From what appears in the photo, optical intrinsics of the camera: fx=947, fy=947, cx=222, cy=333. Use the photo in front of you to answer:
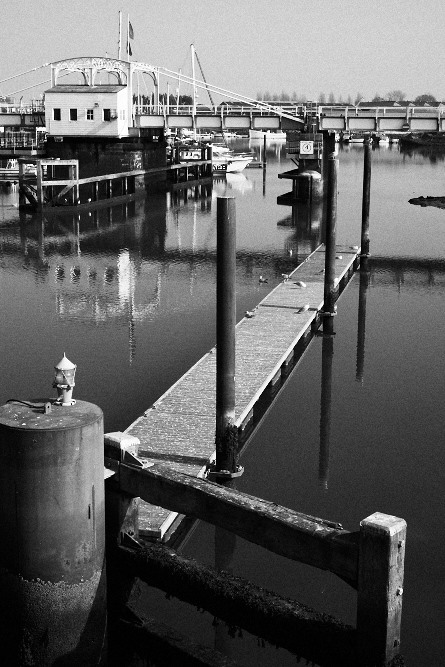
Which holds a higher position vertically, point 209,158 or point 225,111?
point 225,111

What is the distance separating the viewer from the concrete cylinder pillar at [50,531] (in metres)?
8.12

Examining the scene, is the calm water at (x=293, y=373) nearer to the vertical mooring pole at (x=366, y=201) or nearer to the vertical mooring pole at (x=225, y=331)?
the vertical mooring pole at (x=225, y=331)

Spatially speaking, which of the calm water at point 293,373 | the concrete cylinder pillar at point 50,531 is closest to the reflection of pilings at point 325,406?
the calm water at point 293,373

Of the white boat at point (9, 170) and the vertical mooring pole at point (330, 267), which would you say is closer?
the vertical mooring pole at point (330, 267)

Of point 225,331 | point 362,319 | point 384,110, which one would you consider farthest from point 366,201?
point 384,110

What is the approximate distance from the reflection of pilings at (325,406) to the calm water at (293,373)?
0.18ft

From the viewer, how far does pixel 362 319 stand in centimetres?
2716

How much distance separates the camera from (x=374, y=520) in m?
8.14

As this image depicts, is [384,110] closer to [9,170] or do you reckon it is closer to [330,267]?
[9,170]

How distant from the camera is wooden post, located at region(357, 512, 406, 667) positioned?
8109 millimetres

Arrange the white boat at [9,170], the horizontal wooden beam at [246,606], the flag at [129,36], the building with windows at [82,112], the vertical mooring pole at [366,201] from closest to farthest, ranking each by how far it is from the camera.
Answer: the horizontal wooden beam at [246,606] → the vertical mooring pole at [366,201] → the building with windows at [82,112] → the white boat at [9,170] → the flag at [129,36]

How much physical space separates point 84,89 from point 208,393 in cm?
4607

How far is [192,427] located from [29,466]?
24.0ft

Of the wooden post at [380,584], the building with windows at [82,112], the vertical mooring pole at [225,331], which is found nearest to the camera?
the wooden post at [380,584]
